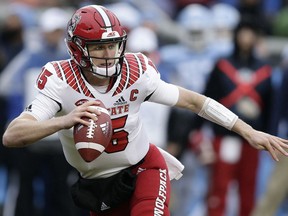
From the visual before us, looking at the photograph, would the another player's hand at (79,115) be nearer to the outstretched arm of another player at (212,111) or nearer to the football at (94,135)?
the football at (94,135)

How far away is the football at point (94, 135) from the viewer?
20.8ft

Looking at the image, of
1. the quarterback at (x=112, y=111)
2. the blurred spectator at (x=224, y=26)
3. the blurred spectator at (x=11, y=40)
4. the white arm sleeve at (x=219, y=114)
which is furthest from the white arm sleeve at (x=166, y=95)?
the blurred spectator at (x=224, y=26)

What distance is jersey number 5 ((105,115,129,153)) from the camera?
23.0ft

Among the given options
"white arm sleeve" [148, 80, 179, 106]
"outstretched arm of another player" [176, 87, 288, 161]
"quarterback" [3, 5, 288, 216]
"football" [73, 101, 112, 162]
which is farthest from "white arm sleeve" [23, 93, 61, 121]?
"outstretched arm of another player" [176, 87, 288, 161]

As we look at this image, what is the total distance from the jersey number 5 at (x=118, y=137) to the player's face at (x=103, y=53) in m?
0.39

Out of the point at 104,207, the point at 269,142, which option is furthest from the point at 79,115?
the point at 269,142

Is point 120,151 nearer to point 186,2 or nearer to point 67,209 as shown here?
point 67,209

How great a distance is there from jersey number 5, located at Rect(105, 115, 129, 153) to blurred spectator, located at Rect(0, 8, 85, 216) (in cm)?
349

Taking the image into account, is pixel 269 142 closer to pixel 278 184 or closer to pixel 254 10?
pixel 278 184

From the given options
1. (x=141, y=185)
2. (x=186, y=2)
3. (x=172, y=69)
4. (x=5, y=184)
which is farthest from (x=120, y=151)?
(x=186, y=2)

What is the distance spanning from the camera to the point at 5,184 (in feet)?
40.1

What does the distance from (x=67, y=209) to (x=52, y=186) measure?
256 millimetres

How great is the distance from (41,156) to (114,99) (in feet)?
12.4

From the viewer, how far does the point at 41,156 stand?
10.6 m
